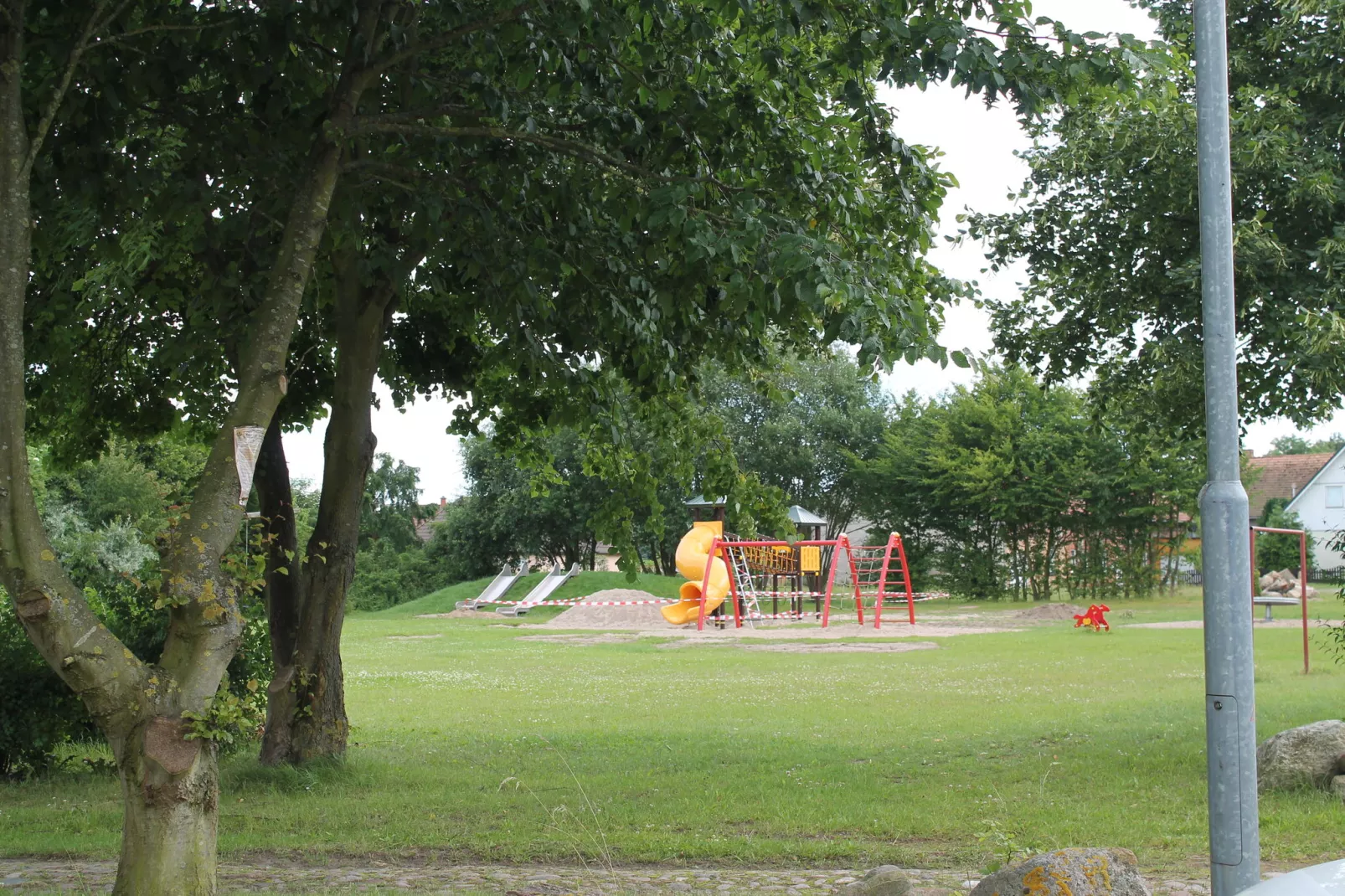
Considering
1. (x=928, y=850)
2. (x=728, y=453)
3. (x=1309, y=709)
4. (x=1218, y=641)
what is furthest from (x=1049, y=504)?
(x=1218, y=641)

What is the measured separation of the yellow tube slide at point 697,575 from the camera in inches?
1400

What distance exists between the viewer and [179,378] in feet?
38.4

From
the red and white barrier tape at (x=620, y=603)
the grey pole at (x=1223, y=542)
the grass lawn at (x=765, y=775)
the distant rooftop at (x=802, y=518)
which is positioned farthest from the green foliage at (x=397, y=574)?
the grey pole at (x=1223, y=542)

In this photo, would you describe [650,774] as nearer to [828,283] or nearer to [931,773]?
[931,773]

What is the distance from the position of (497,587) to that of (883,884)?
4365 cm

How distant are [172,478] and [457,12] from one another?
35149mm

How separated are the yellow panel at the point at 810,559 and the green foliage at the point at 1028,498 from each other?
358 inches

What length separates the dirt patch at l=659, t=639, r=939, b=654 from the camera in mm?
23984

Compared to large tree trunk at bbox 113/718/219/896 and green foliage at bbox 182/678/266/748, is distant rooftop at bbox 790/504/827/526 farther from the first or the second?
large tree trunk at bbox 113/718/219/896

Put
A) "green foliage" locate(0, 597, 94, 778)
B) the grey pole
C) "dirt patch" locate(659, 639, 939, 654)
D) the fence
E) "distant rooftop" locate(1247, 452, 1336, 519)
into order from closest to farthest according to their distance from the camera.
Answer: the grey pole
"green foliage" locate(0, 597, 94, 778)
"dirt patch" locate(659, 639, 939, 654)
the fence
"distant rooftop" locate(1247, 452, 1336, 519)

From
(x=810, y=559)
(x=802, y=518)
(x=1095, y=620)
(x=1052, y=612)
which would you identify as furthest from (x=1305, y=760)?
(x=802, y=518)

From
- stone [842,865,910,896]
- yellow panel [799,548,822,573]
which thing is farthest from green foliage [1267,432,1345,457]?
stone [842,865,910,896]

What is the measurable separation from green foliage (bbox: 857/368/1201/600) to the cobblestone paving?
34.5m

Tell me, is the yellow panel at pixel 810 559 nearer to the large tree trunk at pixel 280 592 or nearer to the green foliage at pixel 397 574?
the green foliage at pixel 397 574
